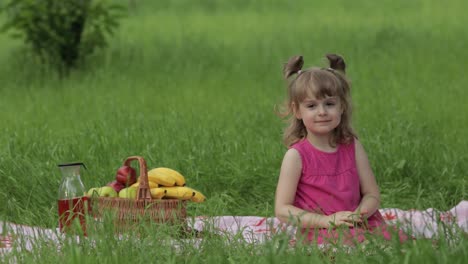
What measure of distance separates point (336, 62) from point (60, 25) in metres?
6.89

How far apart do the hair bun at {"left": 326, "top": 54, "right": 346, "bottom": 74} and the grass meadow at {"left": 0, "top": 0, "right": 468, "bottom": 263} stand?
30cm

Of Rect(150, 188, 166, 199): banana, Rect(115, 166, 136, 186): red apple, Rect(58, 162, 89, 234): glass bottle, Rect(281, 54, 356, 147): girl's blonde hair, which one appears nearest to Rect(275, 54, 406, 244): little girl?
Rect(281, 54, 356, 147): girl's blonde hair

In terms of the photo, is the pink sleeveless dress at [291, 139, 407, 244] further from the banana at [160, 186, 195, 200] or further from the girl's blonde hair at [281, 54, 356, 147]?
the banana at [160, 186, 195, 200]

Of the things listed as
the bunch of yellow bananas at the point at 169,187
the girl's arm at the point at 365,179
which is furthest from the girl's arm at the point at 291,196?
the bunch of yellow bananas at the point at 169,187

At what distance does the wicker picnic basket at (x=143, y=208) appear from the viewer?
4867mm

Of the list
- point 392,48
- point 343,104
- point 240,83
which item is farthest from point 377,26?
point 343,104

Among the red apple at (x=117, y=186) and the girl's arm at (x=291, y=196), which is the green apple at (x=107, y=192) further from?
the girl's arm at (x=291, y=196)

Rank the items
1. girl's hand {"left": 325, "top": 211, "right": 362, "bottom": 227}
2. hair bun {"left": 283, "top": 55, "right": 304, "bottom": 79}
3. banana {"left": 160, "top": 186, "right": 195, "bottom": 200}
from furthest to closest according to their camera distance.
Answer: banana {"left": 160, "top": 186, "right": 195, "bottom": 200}, hair bun {"left": 283, "top": 55, "right": 304, "bottom": 79}, girl's hand {"left": 325, "top": 211, "right": 362, "bottom": 227}

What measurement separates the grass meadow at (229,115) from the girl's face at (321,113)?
48cm

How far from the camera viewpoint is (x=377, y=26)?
14.3m

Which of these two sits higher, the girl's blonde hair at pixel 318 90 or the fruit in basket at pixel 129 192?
the girl's blonde hair at pixel 318 90

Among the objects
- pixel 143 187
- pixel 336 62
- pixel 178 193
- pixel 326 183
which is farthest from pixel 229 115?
pixel 326 183

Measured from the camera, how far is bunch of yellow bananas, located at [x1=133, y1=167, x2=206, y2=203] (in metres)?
5.19

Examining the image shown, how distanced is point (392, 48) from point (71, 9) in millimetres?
3984
